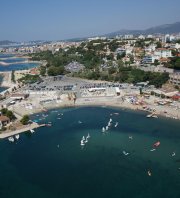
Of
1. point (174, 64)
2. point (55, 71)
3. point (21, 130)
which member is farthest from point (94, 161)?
point (55, 71)

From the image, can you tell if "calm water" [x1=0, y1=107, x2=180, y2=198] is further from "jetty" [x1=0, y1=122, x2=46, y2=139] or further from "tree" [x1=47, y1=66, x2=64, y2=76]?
"tree" [x1=47, y1=66, x2=64, y2=76]

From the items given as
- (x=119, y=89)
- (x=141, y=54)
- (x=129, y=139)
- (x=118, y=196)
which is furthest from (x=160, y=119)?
(x=141, y=54)

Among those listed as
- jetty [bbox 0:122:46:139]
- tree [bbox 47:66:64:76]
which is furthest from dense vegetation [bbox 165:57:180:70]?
jetty [bbox 0:122:46:139]

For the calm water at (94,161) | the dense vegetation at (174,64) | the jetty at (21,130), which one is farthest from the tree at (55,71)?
the jetty at (21,130)

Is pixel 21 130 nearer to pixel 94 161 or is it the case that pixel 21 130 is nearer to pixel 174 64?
pixel 94 161

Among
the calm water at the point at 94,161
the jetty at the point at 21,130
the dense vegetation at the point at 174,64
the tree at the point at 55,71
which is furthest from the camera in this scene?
the tree at the point at 55,71

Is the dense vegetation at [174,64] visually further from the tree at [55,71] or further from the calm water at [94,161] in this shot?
the tree at [55,71]

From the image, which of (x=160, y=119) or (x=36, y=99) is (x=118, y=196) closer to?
(x=160, y=119)

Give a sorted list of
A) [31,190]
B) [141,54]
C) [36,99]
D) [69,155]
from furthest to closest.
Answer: [141,54] < [36,99] < [69,155] < [31,190]
